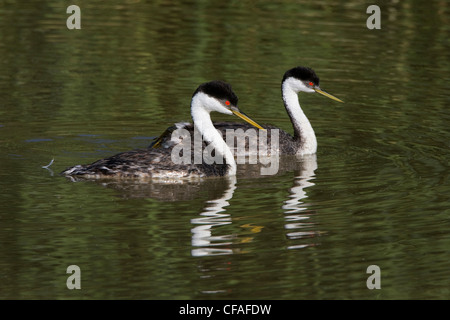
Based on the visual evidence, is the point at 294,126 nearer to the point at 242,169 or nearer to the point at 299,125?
the point at 299,125

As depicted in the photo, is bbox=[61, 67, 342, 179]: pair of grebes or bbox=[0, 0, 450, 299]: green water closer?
bbox=[0, 0, 450, 299]: green water

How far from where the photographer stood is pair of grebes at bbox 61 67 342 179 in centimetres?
1105

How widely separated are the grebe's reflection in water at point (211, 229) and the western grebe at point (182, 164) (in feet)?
2.72

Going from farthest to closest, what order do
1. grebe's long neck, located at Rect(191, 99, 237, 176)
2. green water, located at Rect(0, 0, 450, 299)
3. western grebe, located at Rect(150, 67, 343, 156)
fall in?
western grebe, located at Rect(150, 67, 343, 156), grebe's long neck, located at Rect(191, 99, 237, 176), green water, located at Rect(0, 0, 450, 299)

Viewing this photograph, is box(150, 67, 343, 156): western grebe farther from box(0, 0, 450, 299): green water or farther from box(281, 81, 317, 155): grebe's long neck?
box(0, 0, 450, 299): green water

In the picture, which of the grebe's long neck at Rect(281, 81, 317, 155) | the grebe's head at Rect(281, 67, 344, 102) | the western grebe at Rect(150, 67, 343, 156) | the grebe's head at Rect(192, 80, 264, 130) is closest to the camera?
the grebe's head at Rect(192, 80, 264, 130)

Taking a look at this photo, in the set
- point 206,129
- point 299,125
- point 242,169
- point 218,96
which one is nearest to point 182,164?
point 206,129

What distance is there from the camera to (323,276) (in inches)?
315

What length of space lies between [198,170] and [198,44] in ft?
27.8

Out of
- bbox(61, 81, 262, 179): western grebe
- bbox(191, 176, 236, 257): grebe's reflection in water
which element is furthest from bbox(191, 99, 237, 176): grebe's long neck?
bbox(191, 176, 236, 257): grebe's reflection in water

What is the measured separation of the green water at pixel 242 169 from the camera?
8.09 meters

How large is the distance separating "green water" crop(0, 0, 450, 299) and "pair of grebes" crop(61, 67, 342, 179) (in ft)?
0.75

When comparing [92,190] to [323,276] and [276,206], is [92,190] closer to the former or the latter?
[276,206]

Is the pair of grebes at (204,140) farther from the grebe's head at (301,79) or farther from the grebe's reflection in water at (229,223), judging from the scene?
the grebe's head at (301,79)
